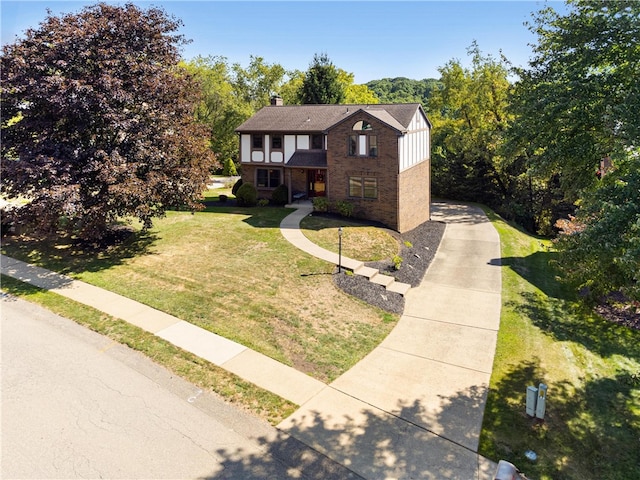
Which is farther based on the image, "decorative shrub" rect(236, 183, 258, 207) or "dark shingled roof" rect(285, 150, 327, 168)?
"decorative shrub" rect(236, 183, 258, 207)

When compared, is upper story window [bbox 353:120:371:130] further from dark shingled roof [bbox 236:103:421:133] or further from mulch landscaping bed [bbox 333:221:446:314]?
mulch landscaping bed [bbox 333:221:446:314]

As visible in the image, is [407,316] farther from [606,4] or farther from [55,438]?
[606,4]

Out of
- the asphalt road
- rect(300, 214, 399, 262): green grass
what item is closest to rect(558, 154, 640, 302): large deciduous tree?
the asphalt road

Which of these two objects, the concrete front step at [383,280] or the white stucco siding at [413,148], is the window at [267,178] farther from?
the concrete front step at [383,280]

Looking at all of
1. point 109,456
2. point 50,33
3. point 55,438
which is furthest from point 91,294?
point 50,33

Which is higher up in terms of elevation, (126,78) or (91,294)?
(126,78)

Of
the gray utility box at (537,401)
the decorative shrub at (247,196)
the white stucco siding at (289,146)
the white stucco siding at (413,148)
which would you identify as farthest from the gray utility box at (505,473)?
the white stucco siding at (289,146)

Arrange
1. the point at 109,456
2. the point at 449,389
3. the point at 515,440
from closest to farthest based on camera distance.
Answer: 1. the point at 109,456
2. the point at 515,440
3. the point at 449,389
